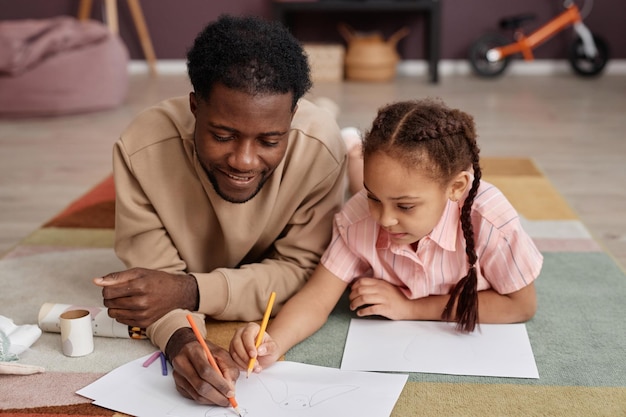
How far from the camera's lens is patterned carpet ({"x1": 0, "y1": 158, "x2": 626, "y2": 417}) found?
1.23 m

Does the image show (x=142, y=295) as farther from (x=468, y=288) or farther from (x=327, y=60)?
(x=327, y=60)

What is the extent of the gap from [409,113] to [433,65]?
127 inches

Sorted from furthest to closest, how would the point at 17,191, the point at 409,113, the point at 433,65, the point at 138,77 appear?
the point at 138,77
the point at 433,65
the point at 17,191
the point at 409,113

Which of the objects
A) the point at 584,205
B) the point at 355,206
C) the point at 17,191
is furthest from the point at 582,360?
the point at 17,191

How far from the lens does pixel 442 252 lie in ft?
4.77

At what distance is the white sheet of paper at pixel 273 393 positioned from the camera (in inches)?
45.8

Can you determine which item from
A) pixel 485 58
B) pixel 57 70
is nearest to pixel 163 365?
pixel 57 70

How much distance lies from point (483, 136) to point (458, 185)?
194cm

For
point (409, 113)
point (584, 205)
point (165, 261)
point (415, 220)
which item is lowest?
point (584, 205)

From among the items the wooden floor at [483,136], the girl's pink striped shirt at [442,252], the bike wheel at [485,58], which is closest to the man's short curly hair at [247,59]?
the girl's pink striped shirt at [442,252]

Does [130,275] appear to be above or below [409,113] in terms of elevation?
below

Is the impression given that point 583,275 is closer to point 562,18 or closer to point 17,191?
point 17,191

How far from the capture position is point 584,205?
231 centimetres

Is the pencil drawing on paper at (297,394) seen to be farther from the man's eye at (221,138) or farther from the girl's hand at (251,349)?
the man's eye at (221,138)
